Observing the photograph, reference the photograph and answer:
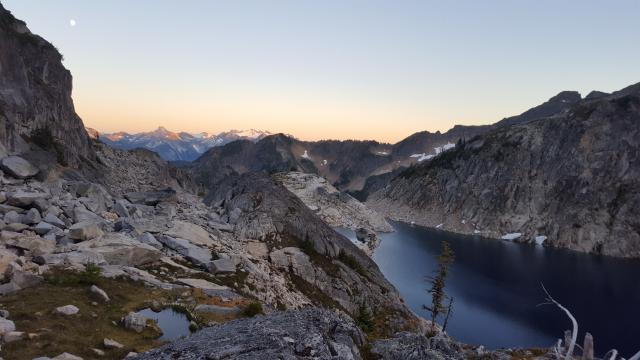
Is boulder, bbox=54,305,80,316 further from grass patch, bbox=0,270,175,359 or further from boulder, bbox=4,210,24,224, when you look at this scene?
A: boulder, bbox=4,210,24,224

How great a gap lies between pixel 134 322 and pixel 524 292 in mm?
104050

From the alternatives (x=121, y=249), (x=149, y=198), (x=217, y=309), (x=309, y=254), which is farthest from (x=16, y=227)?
(x=309, y=254)

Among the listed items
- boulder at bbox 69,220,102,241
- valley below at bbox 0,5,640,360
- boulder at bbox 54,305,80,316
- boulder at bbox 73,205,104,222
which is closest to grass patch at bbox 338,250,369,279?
valley below at bbox 0,5,640,360

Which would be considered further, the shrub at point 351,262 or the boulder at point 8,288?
the shrub at point 351,262

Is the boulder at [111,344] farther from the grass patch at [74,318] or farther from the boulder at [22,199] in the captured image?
the boulder at [22,199]

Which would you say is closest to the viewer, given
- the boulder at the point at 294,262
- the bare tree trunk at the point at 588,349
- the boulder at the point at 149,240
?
the bare tree trunk at the point at 588,349

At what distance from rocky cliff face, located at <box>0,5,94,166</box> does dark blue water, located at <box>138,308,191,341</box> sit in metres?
46.5

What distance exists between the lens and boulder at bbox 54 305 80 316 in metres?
24.6

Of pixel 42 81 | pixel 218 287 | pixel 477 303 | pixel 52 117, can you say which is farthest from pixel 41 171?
pixel 477 303

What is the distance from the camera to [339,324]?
19.2 metres

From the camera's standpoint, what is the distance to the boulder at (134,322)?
82.2 feet

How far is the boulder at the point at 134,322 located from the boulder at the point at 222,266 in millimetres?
17708

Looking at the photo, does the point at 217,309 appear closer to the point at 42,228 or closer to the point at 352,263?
the point at 42,228

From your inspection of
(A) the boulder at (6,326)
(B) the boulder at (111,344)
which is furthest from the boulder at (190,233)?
(A) the boulder at (6,326)
